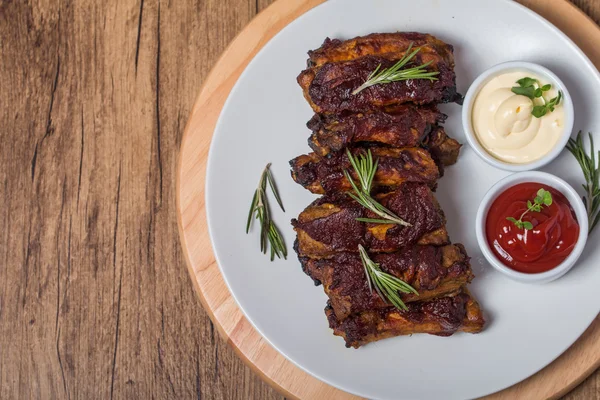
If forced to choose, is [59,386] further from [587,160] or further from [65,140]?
[587,160]

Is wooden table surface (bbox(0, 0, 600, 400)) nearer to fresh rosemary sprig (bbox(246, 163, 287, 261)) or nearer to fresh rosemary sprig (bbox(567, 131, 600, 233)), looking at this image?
fresh rosemary sprig (bbox(246, 163, 287, 261))

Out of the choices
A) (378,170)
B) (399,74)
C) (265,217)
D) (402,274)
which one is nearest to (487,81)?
(399,74)

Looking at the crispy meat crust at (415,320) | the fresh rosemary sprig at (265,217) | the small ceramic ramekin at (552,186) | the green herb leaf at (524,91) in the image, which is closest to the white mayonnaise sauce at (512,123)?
the green herb leaf at (524,91)

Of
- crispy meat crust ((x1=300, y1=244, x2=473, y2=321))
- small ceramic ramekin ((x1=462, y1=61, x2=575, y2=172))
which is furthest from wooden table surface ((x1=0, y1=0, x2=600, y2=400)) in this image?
small ceramic ramekin ((x1=462, y1=61, x2=575, y2=172))

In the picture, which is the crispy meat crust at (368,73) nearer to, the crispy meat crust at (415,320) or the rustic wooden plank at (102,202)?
the rustic wooden plank at (102,202)

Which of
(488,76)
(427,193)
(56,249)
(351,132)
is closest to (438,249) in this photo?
(427,193)

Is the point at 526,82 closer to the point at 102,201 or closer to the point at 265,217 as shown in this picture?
the point at 265,217
